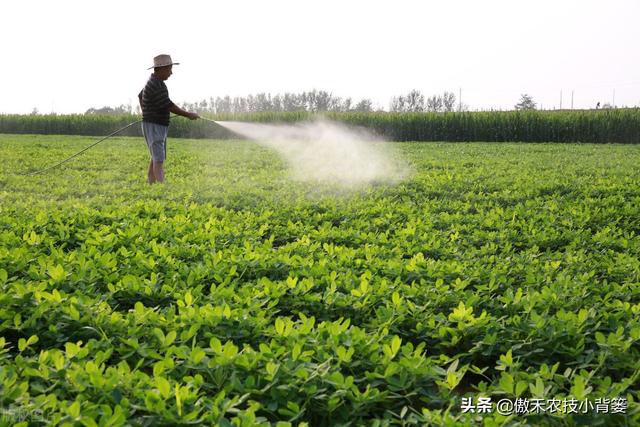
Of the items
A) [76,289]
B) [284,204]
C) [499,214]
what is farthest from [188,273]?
[499,214]

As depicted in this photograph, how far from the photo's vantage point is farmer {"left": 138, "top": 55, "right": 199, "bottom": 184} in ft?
28.9

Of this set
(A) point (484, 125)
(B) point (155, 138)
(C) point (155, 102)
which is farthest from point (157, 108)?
(A) point (484, 125)

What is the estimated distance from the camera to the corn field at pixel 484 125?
30.9 m

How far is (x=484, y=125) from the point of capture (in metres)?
32.7

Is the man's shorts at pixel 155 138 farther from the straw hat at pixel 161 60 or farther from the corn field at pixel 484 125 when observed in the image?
the corn field at pixel 484 125

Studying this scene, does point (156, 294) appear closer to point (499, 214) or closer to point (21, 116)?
point (499, 214)

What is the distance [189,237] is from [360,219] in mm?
2042

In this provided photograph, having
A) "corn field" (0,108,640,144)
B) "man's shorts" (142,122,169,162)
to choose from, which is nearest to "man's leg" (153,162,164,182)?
"man's shorts" (142,122,169,162)

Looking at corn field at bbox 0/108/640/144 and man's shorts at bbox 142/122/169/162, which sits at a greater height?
corn field at bbox 0/108/640/144

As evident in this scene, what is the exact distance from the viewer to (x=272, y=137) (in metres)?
11.3

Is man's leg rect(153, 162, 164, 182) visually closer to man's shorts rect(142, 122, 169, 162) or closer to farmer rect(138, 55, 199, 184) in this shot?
farmer rect(138, 55, 199, 184)

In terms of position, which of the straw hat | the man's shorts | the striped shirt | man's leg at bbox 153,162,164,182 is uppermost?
the straw hat

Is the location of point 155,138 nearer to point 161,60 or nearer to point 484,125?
point 161,60

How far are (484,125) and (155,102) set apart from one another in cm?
2675
